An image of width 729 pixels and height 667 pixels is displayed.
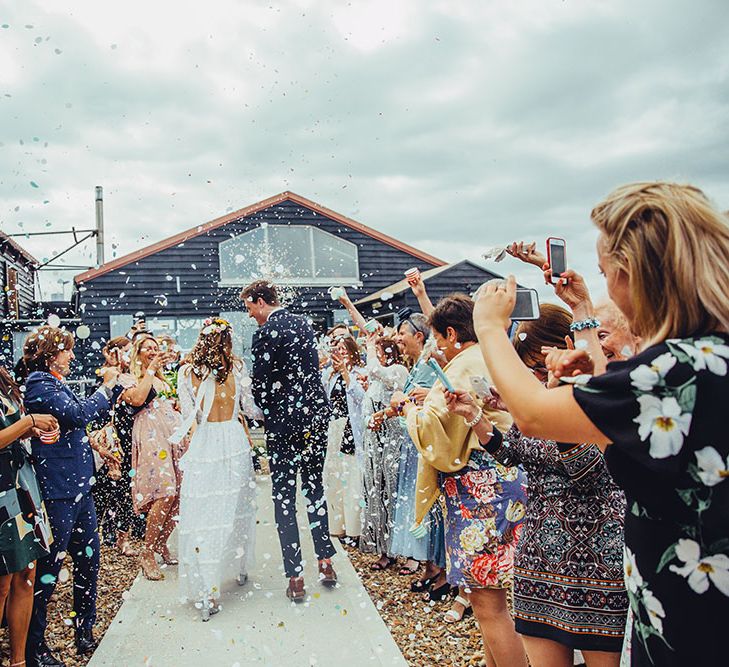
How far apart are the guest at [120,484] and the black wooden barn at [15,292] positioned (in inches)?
306

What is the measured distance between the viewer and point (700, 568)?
1215 millimetres

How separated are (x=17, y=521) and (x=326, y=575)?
81.9 inches

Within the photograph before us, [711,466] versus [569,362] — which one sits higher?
[569,362]

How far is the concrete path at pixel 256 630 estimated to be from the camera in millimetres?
3408

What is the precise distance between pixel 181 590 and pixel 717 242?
13.5 feet

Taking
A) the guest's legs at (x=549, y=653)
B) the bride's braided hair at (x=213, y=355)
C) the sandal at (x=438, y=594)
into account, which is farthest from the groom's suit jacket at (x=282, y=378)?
the guest's legs at (x=549, y=653)

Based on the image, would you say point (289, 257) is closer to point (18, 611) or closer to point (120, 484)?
point (120, 484)

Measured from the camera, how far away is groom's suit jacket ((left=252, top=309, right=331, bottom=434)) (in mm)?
4551

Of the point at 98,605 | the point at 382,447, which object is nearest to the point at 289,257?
the point at 382,447

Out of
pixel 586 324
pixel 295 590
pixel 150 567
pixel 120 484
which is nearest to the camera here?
pixel 586 324

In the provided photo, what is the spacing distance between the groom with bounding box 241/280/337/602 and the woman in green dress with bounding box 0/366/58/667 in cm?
155

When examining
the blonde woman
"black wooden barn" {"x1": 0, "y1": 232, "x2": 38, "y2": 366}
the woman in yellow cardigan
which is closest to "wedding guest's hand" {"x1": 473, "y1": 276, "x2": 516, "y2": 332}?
the woman in yellow cardigan

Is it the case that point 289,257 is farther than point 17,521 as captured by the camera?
Yes

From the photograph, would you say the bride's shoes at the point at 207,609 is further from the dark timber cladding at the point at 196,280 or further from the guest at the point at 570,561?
the dark timber cladding at the point at 196,280
